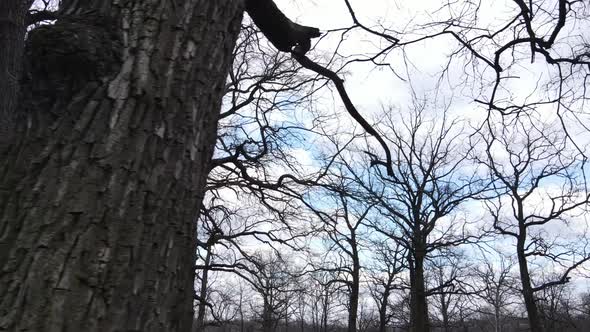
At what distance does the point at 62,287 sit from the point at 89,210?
0.60 feet

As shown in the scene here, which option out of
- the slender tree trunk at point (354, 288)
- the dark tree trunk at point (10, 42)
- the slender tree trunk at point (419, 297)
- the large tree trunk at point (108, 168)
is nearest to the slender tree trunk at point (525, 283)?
the slender tree trunk at point (419, 297)

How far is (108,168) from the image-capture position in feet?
3.65

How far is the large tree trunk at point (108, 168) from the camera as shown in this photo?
0.98m

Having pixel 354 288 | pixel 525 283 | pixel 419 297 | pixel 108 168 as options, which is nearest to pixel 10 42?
pixel 108 168

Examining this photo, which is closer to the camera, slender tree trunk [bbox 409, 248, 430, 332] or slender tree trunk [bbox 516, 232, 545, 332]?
slender tree trunk [bbox 409, 248, 430, 332]

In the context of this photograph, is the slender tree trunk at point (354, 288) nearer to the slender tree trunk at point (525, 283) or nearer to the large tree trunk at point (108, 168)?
the slender tree trunk at point (525, 283)

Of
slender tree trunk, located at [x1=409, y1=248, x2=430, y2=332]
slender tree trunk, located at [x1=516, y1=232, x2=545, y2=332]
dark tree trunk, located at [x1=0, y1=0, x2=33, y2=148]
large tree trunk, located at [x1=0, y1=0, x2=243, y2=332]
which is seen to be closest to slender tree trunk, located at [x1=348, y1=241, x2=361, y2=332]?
slender tree trunk, located at [x1=409, y1=248, x2=430, y2=332]

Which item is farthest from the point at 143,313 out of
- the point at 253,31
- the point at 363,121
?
the point at 253,31

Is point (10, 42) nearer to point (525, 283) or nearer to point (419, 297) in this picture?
point (419, 297)

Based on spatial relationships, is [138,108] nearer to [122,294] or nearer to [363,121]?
[122,294]

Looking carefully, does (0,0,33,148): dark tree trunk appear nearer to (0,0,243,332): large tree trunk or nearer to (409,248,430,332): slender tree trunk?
(0,0,243,332): large tree trunk

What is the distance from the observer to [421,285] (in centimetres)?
1784

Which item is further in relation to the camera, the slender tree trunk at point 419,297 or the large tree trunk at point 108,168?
the slender tree trunk at point 419,297

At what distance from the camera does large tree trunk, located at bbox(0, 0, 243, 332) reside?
98 centimetres
